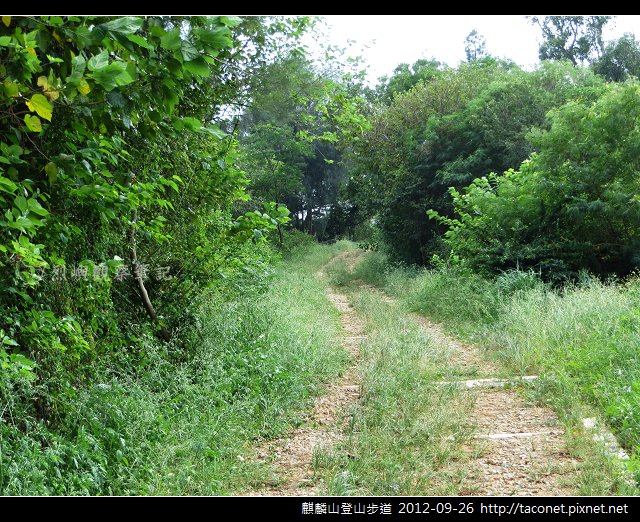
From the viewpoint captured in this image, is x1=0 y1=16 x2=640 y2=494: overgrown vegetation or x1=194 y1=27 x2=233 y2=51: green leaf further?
x1=0 y1=16 x2=640 y2=494: overgrown vegetation

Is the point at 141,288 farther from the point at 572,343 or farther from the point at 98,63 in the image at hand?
the point at 572,343

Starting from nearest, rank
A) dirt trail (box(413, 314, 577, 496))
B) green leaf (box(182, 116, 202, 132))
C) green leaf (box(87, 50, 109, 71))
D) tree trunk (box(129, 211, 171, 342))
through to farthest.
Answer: green leaf (box(87, 50, 109, 71)) → green leaf (box(182, 116, 202, 132)) → dirt trail (box(413, 314, 577, 496)) → tree trunk (box(129, 211, 171, 342))

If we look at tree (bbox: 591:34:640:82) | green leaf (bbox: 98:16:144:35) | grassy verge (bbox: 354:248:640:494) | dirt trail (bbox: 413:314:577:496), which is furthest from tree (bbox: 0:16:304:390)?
tree (bbox: 591:34:640:82)

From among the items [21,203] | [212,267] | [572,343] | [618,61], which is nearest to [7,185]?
[21,203]

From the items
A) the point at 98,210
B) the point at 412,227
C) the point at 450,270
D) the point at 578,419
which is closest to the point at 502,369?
the point at 578,419

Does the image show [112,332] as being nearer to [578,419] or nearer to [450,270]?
[578,419]

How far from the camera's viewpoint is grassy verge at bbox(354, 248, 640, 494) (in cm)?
432

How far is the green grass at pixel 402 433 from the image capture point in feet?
12.6

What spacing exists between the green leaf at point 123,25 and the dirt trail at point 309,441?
2.99 metres

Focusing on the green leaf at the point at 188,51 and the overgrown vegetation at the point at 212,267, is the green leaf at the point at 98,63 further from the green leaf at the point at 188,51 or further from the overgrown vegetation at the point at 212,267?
the green leaf at the point at 188,51

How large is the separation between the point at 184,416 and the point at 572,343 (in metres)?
4.28

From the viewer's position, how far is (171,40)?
8.91 feet

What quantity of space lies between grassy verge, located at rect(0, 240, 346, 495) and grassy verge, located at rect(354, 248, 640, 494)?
2.32 meters

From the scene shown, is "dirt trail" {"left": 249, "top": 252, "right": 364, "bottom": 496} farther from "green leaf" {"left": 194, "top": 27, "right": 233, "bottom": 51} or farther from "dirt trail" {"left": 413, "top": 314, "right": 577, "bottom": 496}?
"green leaf" {"left": 194, "top": 27, "right": 233, "bottom": 51}
